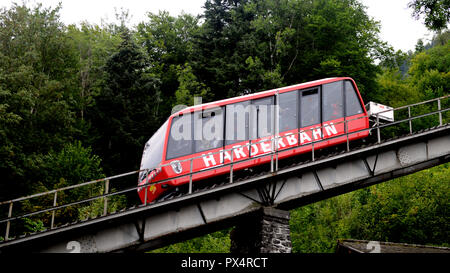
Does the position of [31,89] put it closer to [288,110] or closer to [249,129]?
[249,129]

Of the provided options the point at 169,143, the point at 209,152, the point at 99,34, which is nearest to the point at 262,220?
the point at 209,152

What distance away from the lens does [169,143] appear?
15.7 meters

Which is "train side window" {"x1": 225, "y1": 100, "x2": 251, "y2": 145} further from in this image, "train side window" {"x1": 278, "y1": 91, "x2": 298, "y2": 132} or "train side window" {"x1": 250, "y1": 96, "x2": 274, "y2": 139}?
"train side window" {"x1": 278, "y1": 91, "x2": 298, "y2": 132}

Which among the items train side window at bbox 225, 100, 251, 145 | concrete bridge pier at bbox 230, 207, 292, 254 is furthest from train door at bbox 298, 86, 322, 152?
concrete bridge pier at bbox 230, 207, 292, 254

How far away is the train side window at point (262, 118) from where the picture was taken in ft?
53.7

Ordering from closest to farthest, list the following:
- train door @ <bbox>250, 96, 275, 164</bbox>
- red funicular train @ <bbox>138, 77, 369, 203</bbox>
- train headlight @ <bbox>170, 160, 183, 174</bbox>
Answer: train headlight @ <bbox>170, 160, 183, 174</bbox>
red funicular train @ <bbox>138, 77, 369, 203</bbox>
train door @ <bbox>250, 96, 275, 164</bbox>

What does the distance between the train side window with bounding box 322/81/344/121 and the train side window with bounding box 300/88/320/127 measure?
0.25 metres

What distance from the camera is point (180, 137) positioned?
15.9 m

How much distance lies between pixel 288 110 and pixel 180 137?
3.89 m

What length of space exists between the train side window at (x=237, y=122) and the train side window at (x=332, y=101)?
8.98ft

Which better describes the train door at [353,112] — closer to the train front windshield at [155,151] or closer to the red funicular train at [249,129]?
the red funicular train at [249,129]

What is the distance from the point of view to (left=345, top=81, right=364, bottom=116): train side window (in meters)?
17.3
